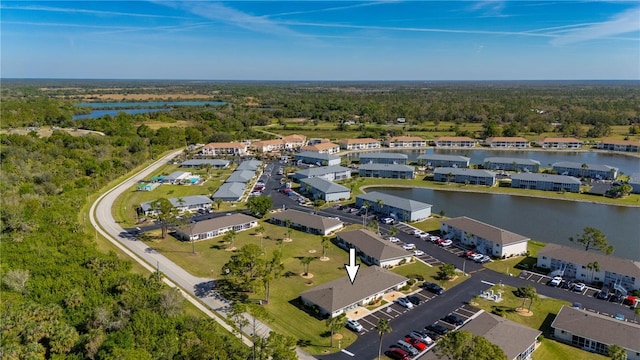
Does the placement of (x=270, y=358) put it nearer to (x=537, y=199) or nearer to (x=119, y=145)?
(x=537, y=199)

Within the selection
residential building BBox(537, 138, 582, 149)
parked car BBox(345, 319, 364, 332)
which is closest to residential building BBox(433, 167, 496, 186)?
residential building BBox(537, 138, 582, 149)

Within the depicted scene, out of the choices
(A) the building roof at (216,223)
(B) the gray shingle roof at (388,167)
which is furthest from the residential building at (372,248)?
(B) the gray shingle roof at (388,167)

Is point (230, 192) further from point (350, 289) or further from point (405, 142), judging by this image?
point (405, 142)

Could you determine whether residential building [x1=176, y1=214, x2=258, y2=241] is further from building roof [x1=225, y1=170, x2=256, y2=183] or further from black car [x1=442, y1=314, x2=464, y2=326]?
black car [x1=442, y1=314, x2=464, y2=326]

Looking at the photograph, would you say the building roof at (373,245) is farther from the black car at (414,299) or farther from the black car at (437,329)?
the black car at (437,329)

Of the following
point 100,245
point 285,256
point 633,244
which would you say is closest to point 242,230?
point 285,256

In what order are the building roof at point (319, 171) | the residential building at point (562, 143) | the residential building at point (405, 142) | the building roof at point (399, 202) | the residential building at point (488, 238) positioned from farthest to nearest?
1. the residential building at point (405, 142)
2. the residential building at point (562, 143)
3. the building roof at point (319, 171)
4. the building roof at point (399, 202)
5. the residential building at point (488, 238)
